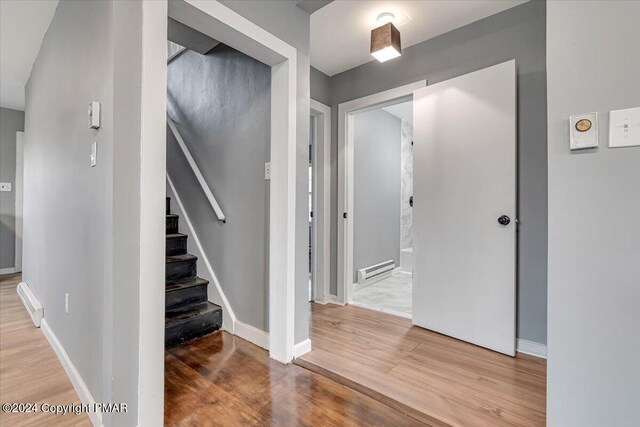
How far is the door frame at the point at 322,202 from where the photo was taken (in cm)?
316

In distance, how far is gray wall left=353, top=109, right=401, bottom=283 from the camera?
367 cm

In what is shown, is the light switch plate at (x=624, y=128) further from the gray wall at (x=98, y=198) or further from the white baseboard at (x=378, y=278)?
the white baseboard at (x=378, y=278)

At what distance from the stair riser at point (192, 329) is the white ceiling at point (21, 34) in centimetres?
237

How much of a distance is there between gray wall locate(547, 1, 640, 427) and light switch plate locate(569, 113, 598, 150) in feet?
0.06

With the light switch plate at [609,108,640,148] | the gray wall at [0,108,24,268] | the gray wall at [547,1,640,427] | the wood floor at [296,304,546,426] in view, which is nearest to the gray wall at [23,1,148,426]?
the wood floor at [296,304,546,426]

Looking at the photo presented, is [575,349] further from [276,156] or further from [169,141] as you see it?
[169,141]

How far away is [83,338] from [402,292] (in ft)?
9.93

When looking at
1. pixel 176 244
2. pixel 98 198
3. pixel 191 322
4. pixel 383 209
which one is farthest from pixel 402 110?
pixel 98 198

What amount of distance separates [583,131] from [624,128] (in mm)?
105

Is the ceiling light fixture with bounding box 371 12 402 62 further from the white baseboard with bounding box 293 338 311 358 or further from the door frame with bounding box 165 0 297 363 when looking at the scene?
the white baseboard with bounding box 293 338 311 358

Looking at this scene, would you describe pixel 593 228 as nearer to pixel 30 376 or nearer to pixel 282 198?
pixel 282 198

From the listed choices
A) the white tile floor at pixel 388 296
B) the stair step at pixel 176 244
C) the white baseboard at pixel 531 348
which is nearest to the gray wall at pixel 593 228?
the white baseboard at pixel 531 348

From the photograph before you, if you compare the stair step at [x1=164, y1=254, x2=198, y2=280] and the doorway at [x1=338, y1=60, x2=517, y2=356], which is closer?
the doorway at [x1=338, y1=60, x2=517, y2=356]

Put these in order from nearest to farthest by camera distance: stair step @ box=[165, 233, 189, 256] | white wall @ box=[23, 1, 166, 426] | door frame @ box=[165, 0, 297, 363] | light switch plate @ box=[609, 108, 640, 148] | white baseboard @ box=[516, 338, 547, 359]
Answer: light switch plate @ box=[609, 108, 640, 148] < white wall @ box=[23, 1, 166, 426] < door frame @ box=[165, 0, 297, 363] < white baseboard @ box=[516, 338, 547, 359] < stair step @ box=[165, 233, 189, 256]
